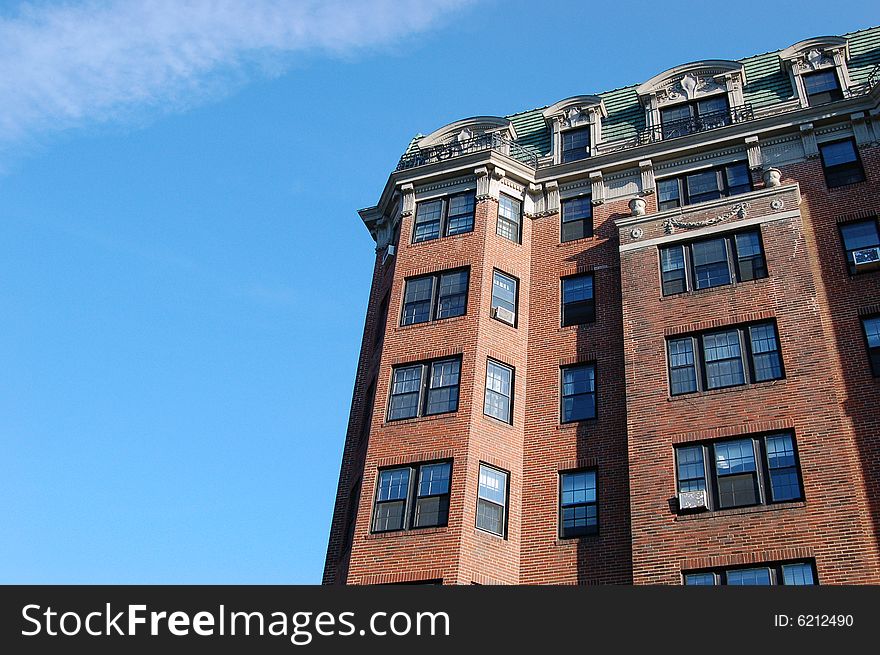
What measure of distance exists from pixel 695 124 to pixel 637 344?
10.9m

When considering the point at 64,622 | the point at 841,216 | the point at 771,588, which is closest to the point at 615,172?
the point at 841,216

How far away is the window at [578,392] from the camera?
2988cm

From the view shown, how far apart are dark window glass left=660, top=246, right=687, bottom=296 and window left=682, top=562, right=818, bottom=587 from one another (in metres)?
9.31

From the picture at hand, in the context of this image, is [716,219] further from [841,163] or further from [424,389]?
[424,389]

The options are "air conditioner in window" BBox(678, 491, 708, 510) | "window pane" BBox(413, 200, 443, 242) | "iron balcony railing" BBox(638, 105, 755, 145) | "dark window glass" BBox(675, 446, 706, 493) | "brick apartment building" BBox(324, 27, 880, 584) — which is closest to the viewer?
"air conditioner in window" BBox(678, 491, 708, 510)

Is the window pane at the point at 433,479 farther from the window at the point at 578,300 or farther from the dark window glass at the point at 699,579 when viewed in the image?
the window at the point at 578,300

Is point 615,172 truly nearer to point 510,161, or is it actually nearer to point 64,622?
point 510,161

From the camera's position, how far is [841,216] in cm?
3117

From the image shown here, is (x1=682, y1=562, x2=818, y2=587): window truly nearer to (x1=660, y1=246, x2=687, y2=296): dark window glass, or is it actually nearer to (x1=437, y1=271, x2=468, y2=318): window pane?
(x1=660, y1=246, x2=687, y2=296): dark window glass

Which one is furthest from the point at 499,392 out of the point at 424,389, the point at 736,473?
the point at 736,473

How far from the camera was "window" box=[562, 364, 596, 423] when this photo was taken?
98.0ft

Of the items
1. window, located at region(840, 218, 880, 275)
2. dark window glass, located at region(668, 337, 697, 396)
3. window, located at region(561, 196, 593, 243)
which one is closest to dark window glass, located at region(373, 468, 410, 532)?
dark window glass, located at region(668, 337, 697, 396)

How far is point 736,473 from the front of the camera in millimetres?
25719

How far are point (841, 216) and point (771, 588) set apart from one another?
50.4 ft
